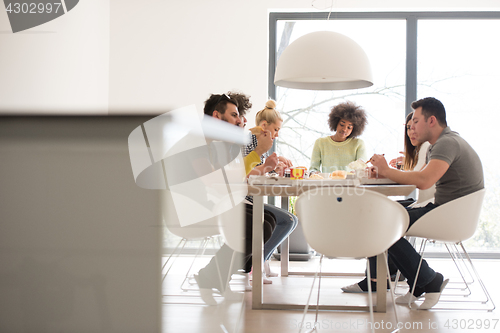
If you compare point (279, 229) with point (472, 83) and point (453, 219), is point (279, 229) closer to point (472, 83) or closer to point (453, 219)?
point (453, 219)

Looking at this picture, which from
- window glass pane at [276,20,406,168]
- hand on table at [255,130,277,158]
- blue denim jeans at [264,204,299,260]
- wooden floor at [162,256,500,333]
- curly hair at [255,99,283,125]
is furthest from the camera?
window glass pane at [276,20,406,168]

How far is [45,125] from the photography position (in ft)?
1.11

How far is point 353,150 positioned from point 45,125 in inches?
140

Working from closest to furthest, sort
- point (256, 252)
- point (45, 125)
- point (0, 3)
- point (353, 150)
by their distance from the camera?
point (45, 125) < point (0, 3) < point (256, 252) < point (353, 150)

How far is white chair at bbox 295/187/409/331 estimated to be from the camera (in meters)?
1.69

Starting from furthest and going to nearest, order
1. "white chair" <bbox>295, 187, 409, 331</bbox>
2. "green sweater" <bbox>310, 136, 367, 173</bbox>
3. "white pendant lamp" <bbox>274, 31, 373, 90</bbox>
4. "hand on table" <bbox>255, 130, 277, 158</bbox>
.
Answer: "green sweater" <bbox>310, 136, 367, 173</bbox>
"hand on table" <bbox>255, 130, 277, 158</bbox>
"white pendant lamp" <bbox>274, 31, 373, 90</bbox>
"white chair" <bbox>295, 187, 409, 331</bbox>

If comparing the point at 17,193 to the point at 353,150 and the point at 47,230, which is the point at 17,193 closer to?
the point at 47,230

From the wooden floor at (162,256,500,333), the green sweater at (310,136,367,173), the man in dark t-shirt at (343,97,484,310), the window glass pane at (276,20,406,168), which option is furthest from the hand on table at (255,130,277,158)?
the window glass pane at (276,20,406,168)

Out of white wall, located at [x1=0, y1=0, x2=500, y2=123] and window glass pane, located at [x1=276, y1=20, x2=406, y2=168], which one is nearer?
white wall, located at [x1=0, y1=0, x2=500, y2=123]

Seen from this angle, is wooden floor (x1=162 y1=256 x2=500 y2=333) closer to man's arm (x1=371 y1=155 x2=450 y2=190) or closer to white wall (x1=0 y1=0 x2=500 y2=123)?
man's arm (x1=371 y1=155 x2=450 y2=190)

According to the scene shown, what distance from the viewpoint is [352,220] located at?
171 cm

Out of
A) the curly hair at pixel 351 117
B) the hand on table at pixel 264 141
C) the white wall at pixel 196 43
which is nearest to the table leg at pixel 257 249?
the hand on table at pixel 264 141

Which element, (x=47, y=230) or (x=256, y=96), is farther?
(x=256, y=96)

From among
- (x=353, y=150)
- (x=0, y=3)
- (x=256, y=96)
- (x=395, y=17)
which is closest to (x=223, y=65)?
(x=256, y=96)
